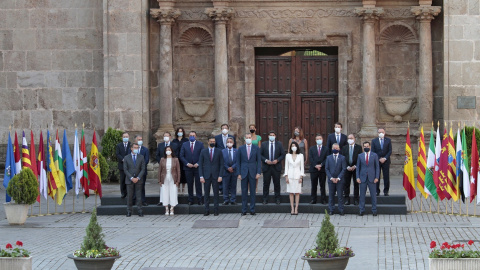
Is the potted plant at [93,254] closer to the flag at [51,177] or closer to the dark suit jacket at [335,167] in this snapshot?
the dark suit jacket at [335,167]

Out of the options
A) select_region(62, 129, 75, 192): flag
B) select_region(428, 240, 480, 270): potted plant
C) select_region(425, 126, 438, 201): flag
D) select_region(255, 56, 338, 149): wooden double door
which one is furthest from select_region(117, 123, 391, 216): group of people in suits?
select_region(428, 240, 480, 270): potted plant

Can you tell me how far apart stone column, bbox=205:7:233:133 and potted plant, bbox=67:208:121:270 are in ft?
55.9

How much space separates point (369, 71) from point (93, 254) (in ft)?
59.3

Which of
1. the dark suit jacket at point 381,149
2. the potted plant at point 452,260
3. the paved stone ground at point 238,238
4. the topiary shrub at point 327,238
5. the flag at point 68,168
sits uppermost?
the dark suit jacket at point 381,149

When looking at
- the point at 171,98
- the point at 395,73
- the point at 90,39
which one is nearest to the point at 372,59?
the point at 395,73

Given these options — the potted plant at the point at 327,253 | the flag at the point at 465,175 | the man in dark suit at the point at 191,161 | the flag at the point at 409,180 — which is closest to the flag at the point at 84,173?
the man in dark suit at the point at 191,161

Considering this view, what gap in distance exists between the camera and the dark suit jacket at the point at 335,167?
24125mm

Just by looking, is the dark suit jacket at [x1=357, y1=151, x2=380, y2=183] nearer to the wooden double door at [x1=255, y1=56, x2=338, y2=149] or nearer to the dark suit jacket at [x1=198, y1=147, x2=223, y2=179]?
the dark suit jacket at [x1=198, y1=147, x2=223, y2=179]

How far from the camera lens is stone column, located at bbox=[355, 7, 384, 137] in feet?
103

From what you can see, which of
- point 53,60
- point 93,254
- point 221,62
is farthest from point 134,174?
point 53,60

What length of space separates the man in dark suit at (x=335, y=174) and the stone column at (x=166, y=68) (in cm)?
872

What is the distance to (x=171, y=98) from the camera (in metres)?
32.2

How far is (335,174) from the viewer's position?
950 inches

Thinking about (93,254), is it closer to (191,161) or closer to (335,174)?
(335,174)
